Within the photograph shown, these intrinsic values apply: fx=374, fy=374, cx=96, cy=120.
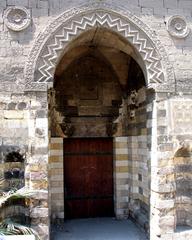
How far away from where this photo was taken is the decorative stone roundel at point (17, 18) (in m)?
5.81

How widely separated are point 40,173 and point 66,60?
298 centimetres

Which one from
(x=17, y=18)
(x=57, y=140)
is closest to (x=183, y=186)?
(x=57, y=140)

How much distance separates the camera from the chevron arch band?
5844 millimetres

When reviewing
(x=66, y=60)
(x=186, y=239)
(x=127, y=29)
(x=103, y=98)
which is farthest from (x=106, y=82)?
(x=186, y=239)

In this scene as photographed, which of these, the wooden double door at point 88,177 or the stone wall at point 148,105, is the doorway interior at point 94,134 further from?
the stone wall at point 148,105

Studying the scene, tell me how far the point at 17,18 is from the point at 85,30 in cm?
109

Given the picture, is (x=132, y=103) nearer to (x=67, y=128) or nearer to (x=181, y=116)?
(x=67, y=128)

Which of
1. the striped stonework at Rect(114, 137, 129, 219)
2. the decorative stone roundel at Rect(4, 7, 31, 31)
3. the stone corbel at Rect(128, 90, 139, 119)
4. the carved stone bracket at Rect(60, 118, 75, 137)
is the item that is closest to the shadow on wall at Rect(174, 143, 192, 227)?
the stone corbel at Rect(128, 90, 139, 119)

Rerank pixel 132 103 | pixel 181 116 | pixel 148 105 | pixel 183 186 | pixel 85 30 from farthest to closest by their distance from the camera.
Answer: pixel 132 103 < pixel 148 105 < pixel 183 186 < pixel 181 116 < pixel 85 30

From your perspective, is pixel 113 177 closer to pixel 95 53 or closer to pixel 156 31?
pixel 95 53

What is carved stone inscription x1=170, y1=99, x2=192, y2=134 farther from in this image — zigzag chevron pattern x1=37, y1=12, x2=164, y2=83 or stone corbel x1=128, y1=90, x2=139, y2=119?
stone corbel x1=128, y1=90, x2=139, y2=119

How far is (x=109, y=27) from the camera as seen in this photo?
613cm

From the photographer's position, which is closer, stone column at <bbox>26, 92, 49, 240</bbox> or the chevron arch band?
stone column at <bbox>26, 92, 49, 240</bbox>

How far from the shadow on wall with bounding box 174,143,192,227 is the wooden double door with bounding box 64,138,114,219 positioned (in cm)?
213
